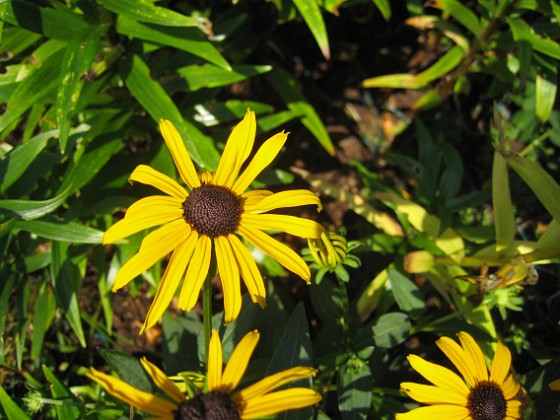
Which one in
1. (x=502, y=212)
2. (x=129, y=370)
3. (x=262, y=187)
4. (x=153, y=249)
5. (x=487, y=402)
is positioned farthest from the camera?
(x=262, y=187)

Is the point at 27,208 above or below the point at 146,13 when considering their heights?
below

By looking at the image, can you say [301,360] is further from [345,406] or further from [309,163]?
[309,163]

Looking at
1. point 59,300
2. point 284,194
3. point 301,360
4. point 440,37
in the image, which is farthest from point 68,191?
point 440,37

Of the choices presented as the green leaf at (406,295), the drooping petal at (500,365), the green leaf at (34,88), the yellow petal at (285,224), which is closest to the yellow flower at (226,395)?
the yellow petal at (285,224)


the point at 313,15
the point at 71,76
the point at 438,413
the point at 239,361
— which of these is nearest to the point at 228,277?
the point at 239,361

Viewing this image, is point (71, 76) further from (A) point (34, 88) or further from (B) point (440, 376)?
(B) point (440, 376)
